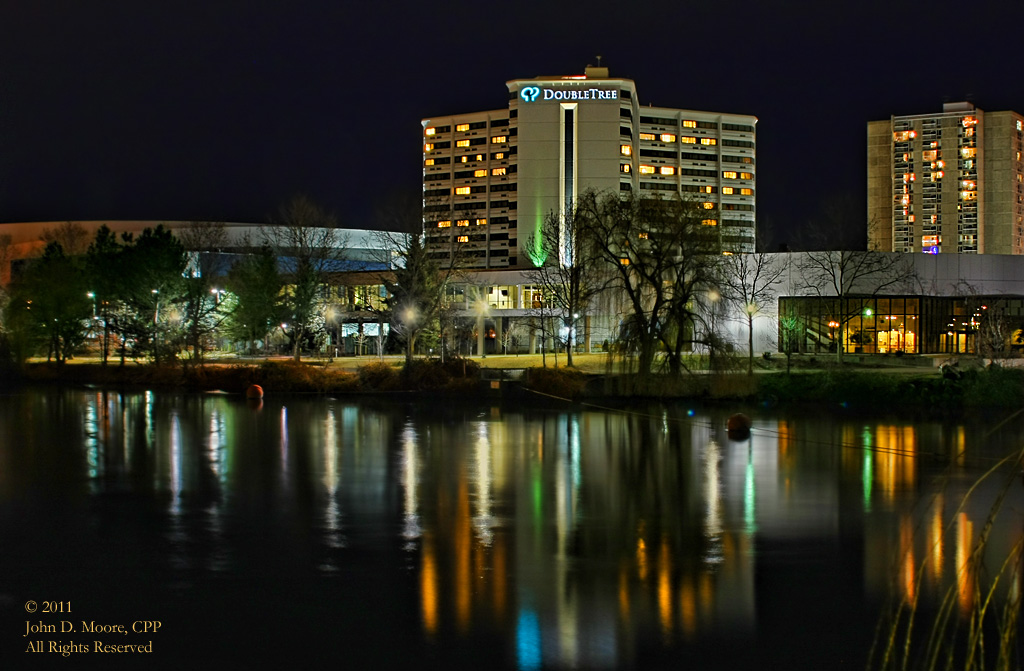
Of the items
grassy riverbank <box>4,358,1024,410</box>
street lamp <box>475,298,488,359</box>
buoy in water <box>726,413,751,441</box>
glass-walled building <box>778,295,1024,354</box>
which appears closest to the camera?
buoy in water <box>726,413,751,441</box>

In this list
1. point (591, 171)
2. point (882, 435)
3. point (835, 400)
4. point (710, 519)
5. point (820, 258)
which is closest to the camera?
point (710, 519)

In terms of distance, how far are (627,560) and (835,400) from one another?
2473cm

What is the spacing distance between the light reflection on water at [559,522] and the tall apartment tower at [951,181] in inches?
6502

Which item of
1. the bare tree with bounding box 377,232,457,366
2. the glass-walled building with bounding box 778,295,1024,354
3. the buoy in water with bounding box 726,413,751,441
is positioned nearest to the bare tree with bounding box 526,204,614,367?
the bare tree with bounding box 377,232,457,366

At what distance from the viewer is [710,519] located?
45.9 feet

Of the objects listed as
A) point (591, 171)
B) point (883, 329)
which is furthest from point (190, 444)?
point (591, 171)

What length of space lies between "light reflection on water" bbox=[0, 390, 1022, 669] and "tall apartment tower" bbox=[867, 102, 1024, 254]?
16516 cm

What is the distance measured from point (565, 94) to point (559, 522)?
11569 centimetres

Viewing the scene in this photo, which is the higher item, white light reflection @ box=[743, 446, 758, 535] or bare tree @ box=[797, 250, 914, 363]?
bare tree @ box=[797, 250, 914, 363]

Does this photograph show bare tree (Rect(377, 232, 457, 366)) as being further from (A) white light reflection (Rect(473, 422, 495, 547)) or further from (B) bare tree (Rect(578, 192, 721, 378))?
(A) white light reflection (Rect(473, 422, 495, 547))

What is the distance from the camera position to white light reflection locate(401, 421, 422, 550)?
42.8 feet

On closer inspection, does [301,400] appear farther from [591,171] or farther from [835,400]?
[591,171]

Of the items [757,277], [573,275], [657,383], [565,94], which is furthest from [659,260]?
[565,94]

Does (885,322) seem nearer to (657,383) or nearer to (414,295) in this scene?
(414,295)
